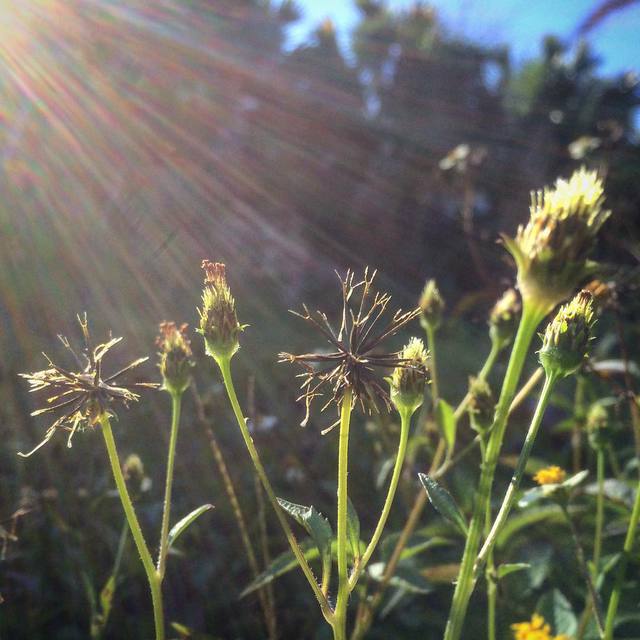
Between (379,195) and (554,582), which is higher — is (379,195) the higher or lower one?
the higher one

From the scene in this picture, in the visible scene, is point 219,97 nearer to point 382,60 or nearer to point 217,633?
point 382,60

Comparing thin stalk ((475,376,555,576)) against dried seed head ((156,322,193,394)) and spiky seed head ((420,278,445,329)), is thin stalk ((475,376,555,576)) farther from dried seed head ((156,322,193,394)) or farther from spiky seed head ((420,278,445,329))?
spiky seed head ((420,278,445,329))

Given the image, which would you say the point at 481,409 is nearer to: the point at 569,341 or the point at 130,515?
the point at 569,341

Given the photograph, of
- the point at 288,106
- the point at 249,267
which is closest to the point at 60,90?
the point at 249,267

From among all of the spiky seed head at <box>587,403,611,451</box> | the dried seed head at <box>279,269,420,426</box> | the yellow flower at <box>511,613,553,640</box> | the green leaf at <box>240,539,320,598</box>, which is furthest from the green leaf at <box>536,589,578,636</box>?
the dried seed head at <box>279,269,420,426</box>

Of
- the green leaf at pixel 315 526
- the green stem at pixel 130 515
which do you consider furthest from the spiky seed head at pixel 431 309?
the green stem at pixel 130 515

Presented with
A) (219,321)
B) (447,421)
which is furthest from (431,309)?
(219,321)
